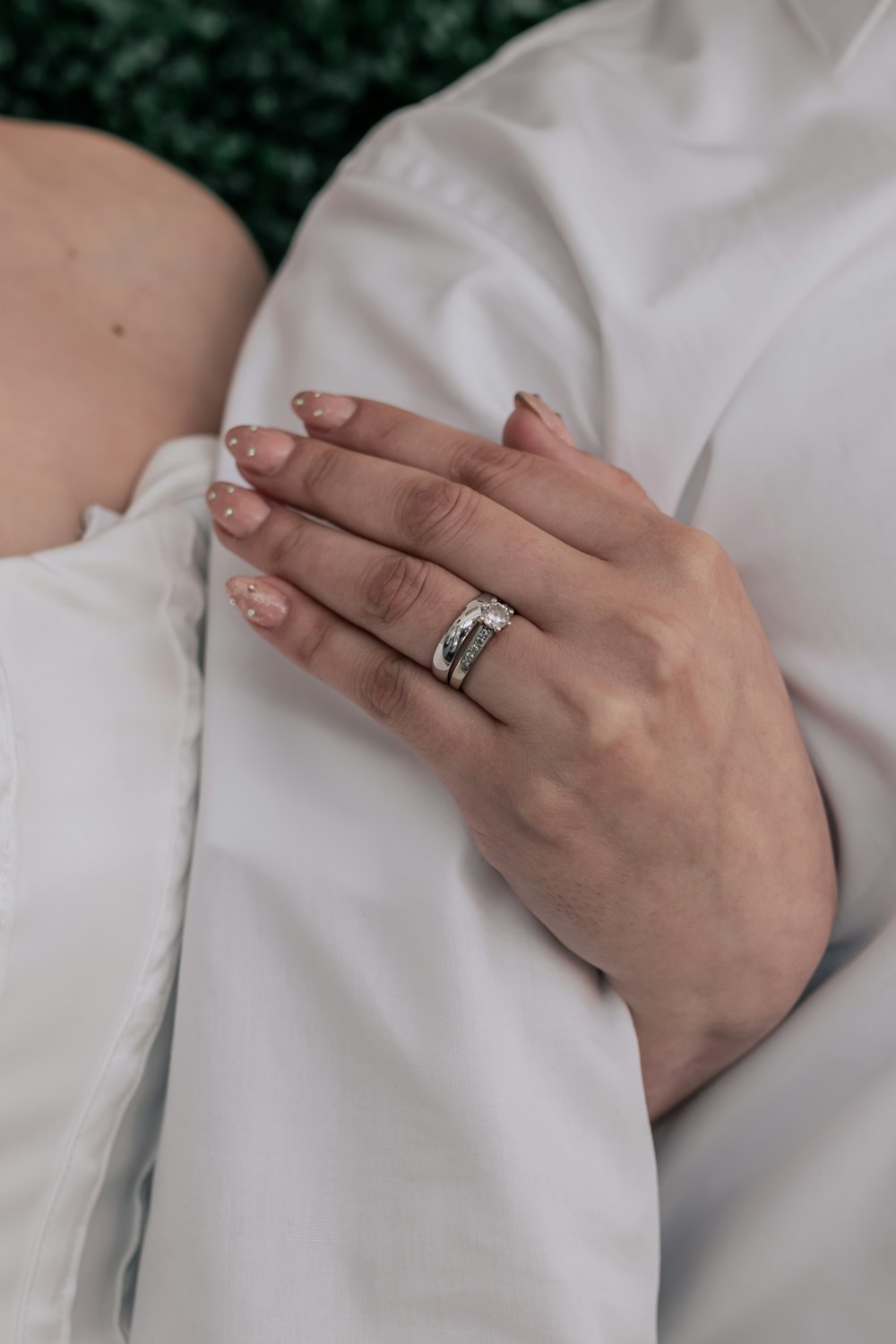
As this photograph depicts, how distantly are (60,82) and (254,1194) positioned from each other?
1274 mm

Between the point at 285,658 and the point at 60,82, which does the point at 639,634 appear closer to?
the point at 285,658

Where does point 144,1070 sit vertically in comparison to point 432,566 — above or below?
below

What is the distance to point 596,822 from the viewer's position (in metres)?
0.58

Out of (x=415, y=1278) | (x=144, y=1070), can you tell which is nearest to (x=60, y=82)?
(x=144, y=1070)

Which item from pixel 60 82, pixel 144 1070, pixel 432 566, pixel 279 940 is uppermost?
pixel 432 566

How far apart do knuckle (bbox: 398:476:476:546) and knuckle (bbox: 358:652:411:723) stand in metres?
0.07

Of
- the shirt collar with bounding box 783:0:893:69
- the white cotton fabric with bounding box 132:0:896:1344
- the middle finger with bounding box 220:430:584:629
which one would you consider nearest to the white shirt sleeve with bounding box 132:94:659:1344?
the white cotton fabric with bounding box 132:0:896:1344

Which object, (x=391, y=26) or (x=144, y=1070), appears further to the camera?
(x=391, y=26)

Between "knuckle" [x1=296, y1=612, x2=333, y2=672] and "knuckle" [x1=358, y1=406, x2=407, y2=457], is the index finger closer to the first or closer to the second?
"knuckle" [x1=358, y1=406, x2=407, y2=457]

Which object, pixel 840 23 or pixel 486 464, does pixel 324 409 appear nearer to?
pixel 486 464

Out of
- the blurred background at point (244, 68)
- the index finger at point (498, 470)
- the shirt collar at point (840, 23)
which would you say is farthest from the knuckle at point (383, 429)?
the blurred background at point (244, 68)

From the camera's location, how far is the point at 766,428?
66cm

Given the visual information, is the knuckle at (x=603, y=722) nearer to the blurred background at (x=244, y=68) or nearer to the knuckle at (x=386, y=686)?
the knuckle at (x=386, y=686)

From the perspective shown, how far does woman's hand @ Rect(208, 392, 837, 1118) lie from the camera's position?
1.88ft
